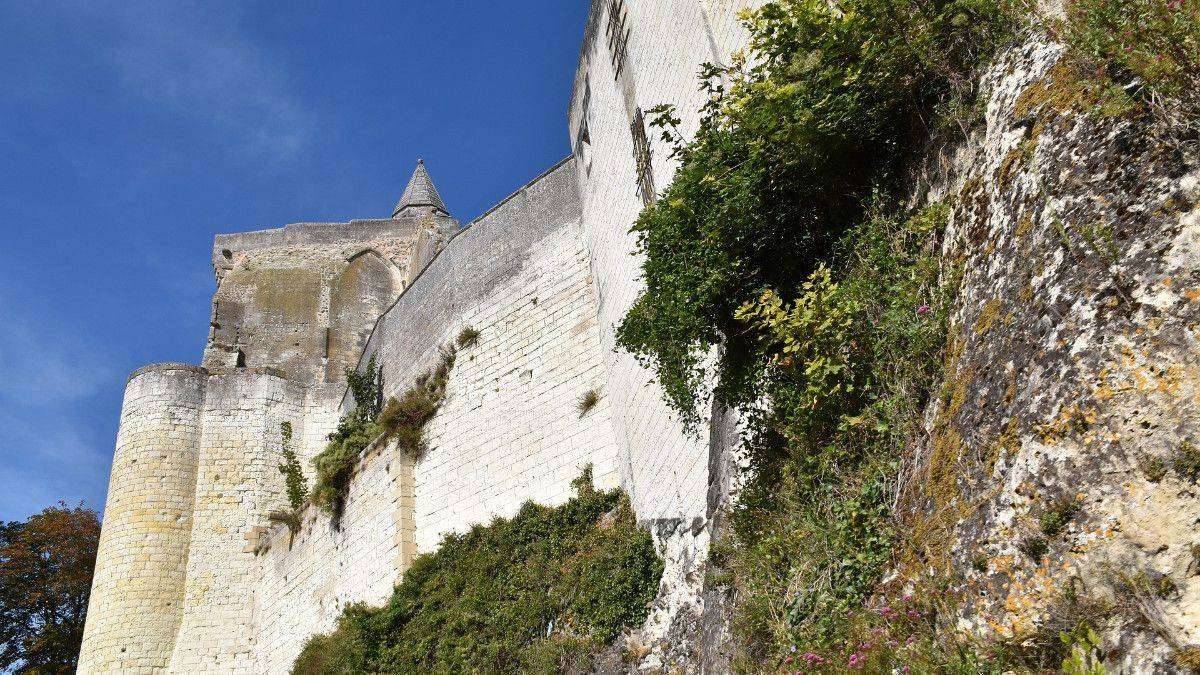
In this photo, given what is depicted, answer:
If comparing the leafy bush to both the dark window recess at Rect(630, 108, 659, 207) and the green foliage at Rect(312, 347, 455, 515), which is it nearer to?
the green foliage at Rect(312, 347, 455, 515)

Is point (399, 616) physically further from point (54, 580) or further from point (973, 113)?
point (54, 580)

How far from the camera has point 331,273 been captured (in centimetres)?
2250

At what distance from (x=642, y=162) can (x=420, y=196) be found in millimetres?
19142

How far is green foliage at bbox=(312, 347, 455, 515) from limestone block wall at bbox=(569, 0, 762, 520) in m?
3.39

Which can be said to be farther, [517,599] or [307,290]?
[307,290]

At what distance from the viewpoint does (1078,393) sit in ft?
9.77

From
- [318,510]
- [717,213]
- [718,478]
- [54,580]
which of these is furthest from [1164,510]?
[54,580]

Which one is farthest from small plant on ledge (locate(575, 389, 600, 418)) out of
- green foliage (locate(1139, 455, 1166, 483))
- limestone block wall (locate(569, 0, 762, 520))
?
green foliage (locate(1139, 455, 1166, 483))


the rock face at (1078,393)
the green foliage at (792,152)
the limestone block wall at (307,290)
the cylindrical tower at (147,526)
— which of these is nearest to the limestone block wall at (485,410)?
the cylindrical tower at (147,526)

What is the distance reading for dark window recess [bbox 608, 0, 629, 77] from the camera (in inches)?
379

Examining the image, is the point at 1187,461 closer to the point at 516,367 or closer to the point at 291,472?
the point at 516,367

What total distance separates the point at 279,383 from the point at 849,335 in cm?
1641

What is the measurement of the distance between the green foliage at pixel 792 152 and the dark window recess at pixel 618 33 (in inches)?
162

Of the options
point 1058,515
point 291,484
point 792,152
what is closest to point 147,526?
point 291,484
